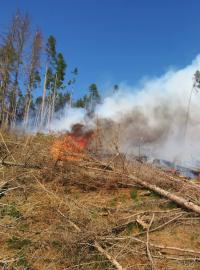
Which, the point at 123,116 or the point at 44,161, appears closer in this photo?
the point at 44,161

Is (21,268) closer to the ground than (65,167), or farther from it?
closer to the ground

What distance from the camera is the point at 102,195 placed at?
6000 millimetres

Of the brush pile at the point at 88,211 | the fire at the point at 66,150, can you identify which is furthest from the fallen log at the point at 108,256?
the fire at the point at 66,150

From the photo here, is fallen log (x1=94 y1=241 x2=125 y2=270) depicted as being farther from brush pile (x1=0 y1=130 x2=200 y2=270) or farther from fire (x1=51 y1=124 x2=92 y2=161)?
fire (x1=51 y1=124 x2=92 y2=161)

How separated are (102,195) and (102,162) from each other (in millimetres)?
729

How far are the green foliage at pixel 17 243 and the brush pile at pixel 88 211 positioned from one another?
0.04ft

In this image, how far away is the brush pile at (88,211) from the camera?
13.0 feet

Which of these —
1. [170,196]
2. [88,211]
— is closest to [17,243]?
[88,211]

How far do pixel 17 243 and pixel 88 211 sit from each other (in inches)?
A: 48.9

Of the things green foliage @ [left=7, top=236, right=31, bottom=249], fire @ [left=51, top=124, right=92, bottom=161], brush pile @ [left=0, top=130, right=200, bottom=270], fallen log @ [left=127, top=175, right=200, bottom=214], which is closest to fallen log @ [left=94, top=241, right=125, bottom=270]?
brush pile @ [left=0, top=130, right=200, bottom=270]

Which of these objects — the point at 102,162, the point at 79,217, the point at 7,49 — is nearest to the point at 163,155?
the point at 7,49

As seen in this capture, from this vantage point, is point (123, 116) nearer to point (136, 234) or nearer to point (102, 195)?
point (102, 195)

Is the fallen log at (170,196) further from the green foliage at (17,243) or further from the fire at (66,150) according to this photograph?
the green foliage at (17,243)

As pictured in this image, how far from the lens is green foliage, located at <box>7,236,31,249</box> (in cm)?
432
